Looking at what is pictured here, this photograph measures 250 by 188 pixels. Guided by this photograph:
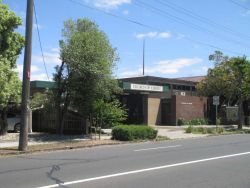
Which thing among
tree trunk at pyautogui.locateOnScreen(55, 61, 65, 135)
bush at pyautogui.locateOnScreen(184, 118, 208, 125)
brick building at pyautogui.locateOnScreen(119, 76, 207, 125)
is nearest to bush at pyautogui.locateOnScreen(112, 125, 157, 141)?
tree trunk at pyautogui.locateOnScreen(55, 61, 65, 135)

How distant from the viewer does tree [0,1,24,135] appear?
21281mm

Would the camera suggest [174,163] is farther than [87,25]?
No

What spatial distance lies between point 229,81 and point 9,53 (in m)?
27.3

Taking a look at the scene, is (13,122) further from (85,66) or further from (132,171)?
(132,171)

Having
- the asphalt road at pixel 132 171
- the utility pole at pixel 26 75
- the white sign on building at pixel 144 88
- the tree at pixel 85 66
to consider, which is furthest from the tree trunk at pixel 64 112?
the asphalt road at pixel 132 171

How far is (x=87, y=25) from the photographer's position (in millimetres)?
26000

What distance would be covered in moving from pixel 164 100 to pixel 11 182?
1374 inches

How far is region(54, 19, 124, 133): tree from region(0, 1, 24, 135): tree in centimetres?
265

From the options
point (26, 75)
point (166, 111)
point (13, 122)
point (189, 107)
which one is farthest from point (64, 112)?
point (189, 107)

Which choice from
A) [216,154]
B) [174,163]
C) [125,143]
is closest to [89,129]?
[125,143]

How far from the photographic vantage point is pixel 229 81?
148 ft

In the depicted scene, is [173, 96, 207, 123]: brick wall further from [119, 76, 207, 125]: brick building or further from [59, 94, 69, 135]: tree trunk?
[59, 94, 69, 135]: tree trunk

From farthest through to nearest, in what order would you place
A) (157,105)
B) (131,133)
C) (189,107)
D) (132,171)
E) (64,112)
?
(189,107), (157,105), (64,112), (131,133), (132,171)

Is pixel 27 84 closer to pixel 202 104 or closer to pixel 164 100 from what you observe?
pixel 164 100
